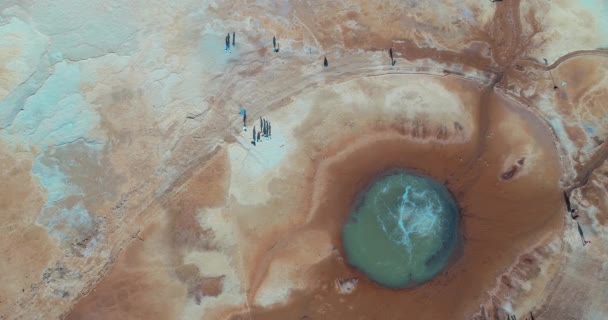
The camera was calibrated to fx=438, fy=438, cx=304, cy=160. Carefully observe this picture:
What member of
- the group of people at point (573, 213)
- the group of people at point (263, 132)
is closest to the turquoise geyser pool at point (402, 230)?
the group of people at point (573, 213)

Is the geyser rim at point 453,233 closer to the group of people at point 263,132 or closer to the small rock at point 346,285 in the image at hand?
the small rock at point 346,285

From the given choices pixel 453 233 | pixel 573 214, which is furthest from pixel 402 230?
pixel 573 214

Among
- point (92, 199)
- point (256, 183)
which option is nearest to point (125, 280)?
point (92, 199)

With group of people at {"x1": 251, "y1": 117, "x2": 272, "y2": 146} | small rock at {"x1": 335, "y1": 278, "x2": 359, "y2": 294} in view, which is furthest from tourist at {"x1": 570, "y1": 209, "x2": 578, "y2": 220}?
group of people at {"x1": 251, "y1": 117, "x2": 272, "y2": 146}

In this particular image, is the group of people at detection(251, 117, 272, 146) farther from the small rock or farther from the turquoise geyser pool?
the small rock

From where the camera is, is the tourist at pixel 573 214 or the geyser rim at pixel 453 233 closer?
the tourist at pixel 573 214

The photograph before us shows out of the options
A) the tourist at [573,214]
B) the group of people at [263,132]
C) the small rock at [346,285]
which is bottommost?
the small rock at [346,285]
